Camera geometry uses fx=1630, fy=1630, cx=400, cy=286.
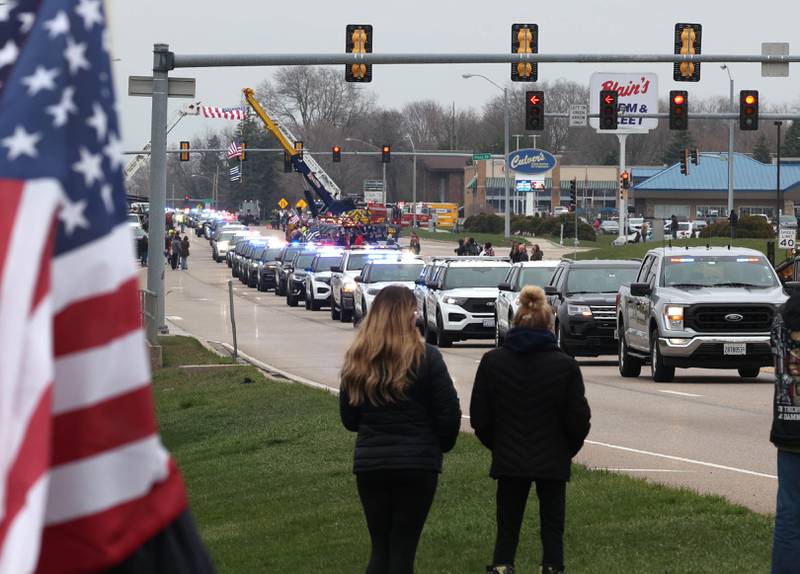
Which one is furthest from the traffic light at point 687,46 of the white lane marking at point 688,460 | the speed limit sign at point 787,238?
the speed limit sign at point 787,238

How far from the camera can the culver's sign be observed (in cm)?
11000

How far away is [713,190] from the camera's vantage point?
139125mm

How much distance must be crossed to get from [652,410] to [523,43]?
1385cm

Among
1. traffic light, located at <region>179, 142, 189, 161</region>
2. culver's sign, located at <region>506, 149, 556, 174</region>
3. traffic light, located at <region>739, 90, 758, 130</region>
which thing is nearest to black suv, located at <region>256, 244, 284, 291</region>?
traffic light, located at <region>179, 142, 189, 161</region>

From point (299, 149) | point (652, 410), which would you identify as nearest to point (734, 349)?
point (652, 410)

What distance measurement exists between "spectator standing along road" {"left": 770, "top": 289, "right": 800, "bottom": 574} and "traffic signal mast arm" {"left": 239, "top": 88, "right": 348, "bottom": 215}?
70.3 meters

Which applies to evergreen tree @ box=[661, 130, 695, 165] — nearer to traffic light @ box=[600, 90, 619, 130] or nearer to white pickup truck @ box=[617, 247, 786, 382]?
traffic light @ box=[600, 90, 619, 130]

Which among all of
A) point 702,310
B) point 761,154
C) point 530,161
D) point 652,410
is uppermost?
point 761,154

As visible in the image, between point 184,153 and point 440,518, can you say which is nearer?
point 440,518

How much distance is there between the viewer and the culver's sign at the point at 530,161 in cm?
11000

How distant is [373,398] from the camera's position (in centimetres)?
748

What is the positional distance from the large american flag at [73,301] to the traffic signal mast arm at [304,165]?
74767 millimetres

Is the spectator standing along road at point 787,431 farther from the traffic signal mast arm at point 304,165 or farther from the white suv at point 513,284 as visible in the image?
the traffic signal mast arm at point 304,165

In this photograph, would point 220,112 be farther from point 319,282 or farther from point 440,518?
point 440,518
